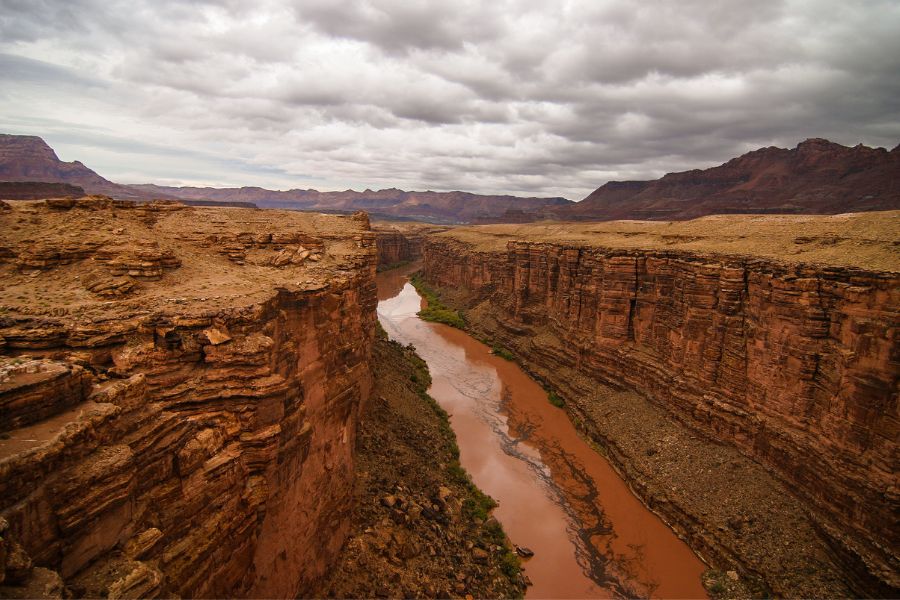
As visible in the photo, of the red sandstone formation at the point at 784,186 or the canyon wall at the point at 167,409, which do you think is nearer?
the canyon wall at the point at 167,409

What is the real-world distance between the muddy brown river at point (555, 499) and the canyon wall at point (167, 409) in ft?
37.1

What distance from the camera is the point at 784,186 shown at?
406 feet

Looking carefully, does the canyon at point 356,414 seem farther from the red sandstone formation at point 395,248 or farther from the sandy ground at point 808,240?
the red sandstone formation at point 395,248

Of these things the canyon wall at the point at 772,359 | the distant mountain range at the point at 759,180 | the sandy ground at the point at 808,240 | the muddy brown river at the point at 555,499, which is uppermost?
the distant mountain range at the point at 759,180

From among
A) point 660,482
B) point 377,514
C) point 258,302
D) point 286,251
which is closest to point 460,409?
point 660,482

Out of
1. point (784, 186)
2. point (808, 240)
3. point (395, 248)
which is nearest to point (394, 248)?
point (395, 248)

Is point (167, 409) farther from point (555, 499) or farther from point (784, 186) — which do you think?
point (784, 186)

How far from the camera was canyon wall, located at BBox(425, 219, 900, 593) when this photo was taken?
1806 cm

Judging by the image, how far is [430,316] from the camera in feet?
216

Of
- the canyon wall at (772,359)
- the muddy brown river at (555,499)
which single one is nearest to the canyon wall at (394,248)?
the muddy brown river at (555,499)

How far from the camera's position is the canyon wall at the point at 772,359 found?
59.3 feet

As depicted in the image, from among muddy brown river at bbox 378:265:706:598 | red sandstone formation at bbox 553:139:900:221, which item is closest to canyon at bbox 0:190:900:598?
muddy brown river at bbox 378:265:706:598

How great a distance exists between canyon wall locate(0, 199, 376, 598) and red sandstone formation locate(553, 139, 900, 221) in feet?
355

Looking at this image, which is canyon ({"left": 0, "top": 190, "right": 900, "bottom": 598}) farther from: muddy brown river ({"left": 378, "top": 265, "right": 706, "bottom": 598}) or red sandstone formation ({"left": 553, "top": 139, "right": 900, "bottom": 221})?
red sandstone formation ({"left": 553, "top": 139, "right": 900, "bottom": 221})
